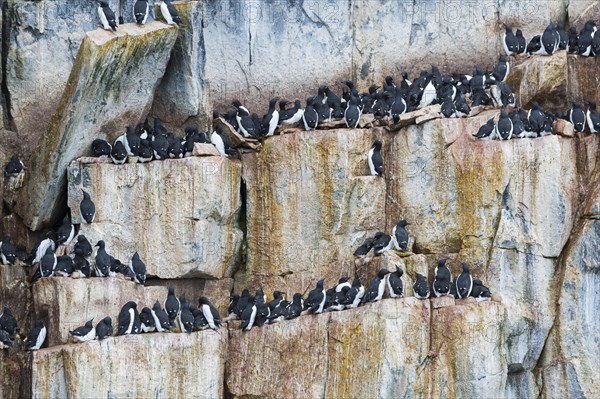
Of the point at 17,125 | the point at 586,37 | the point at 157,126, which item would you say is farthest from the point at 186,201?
the point at 586,37

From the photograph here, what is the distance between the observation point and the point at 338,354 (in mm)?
27141

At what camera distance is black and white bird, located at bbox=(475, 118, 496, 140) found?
93.7ft

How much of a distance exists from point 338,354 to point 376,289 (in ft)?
3.74

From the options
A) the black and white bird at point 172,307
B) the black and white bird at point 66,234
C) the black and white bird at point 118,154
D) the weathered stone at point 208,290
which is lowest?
the black and white bird at point 172,307

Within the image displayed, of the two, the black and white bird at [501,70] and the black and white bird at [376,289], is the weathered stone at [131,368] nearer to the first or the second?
the black and white bird at [376,289]

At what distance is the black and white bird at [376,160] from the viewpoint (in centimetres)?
2877

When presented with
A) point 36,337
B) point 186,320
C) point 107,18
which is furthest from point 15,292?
point 107,18

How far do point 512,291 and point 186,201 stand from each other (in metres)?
5.31

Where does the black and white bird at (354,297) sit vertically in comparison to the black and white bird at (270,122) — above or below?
below

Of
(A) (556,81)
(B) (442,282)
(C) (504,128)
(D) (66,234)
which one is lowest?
(B) (442,282)

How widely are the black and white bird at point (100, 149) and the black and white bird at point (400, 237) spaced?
4721 millimetres

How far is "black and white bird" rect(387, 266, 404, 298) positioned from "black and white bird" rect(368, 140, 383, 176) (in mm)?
2186

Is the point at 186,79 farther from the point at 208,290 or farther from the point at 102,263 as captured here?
the point at 102,263

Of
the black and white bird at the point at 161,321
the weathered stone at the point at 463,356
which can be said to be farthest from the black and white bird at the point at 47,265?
the weathered stone at the point at 463,356
